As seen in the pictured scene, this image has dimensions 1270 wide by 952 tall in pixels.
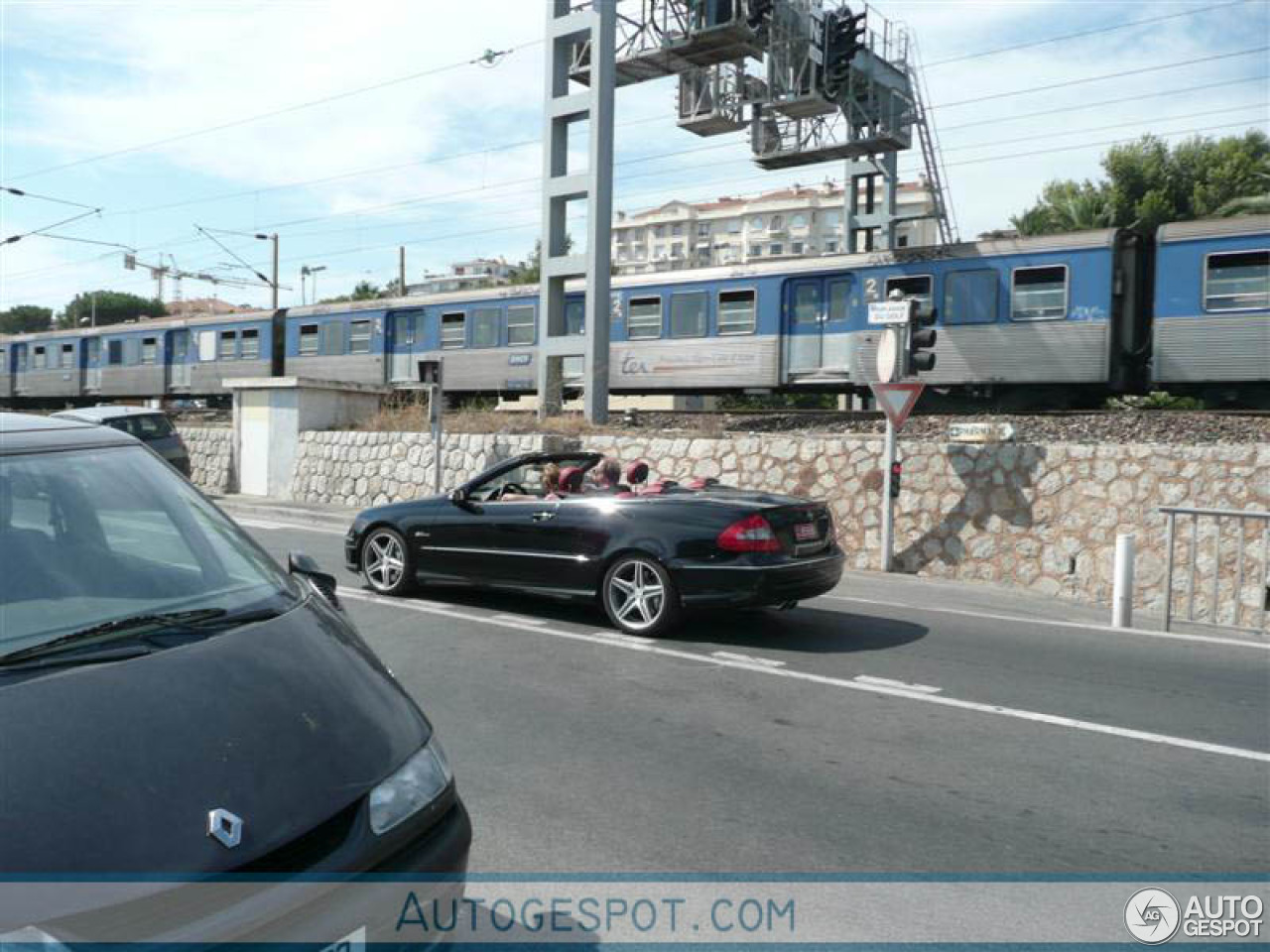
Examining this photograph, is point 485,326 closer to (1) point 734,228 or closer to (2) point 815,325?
(2) point 815,325

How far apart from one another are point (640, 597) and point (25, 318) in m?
126

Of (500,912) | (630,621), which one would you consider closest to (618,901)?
(500,912)

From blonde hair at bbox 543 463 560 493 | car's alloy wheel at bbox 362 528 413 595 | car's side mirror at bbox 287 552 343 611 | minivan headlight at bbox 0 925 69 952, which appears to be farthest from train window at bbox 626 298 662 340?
minivan headlight at bbox 0 925 69 952

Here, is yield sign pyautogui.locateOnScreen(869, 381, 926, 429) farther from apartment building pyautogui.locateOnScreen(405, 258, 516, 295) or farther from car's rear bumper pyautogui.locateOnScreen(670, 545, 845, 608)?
apartment building pyautogui.locateOnScreen(405, 258, 516, 295)

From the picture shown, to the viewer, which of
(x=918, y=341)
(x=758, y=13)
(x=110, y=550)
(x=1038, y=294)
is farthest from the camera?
(x=758, y=13)

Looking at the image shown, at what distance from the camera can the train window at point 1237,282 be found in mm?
14250

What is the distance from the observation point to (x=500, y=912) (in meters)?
3.25

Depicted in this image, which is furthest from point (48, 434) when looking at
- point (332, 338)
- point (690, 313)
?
point (332, 338)

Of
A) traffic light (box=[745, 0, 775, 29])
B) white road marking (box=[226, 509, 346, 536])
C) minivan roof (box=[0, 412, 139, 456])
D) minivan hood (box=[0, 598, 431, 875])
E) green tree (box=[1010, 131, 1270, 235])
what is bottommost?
white road marking (box=[226, 509, 346, 536])

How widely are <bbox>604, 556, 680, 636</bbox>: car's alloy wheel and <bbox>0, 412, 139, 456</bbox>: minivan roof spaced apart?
177 inches

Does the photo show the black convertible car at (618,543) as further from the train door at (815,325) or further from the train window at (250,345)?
the train window at (250,345)

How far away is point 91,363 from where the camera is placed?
3475 cm

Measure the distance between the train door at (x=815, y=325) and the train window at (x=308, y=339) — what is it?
1462cm

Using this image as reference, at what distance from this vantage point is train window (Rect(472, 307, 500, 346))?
2316cm
